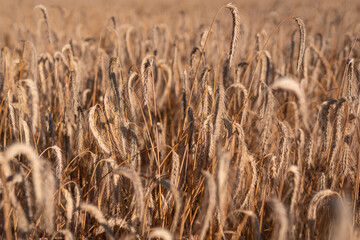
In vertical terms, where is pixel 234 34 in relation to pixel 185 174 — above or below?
above

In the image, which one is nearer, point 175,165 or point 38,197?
point 38,197

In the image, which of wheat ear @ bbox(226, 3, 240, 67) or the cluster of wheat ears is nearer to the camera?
the cluster of wheat ears

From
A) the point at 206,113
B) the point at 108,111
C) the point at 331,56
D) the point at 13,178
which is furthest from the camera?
the point at 331,56

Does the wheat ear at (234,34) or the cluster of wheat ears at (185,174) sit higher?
the wheat ear at (234,34)

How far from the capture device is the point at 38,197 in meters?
0.83

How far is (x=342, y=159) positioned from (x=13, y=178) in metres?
1.40

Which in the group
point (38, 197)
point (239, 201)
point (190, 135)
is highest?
point (190, 135)

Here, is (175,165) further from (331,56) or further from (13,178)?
(331,56)

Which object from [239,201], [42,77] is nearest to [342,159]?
[239,201]

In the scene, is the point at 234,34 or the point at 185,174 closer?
the point at 234,34

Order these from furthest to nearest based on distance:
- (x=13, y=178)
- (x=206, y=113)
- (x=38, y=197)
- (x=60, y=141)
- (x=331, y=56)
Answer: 1. (x=331, y=56)
2. (x=60, y=141)
3. (x=206, y=113)
4. (x=13, y=178)
5. (x=38, y=197)

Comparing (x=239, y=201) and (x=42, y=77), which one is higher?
(x=42, y=77)

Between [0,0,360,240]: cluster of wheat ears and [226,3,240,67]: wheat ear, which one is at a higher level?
[226,3,240,67]: wheat ear

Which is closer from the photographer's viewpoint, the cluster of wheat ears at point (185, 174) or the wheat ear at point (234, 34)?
the cluster of wheat ears at point (185, 174)
